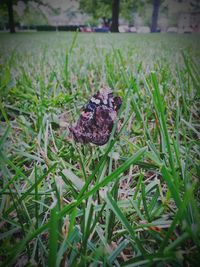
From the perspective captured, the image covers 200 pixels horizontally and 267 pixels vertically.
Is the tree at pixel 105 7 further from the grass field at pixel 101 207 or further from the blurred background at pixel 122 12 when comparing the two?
the grass field at pixel 101 207

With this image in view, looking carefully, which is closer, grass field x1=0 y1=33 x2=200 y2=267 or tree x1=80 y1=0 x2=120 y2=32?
grass field x1=0 y1=33 x2=200 y2=267

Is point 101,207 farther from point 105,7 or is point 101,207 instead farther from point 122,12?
point 122,12

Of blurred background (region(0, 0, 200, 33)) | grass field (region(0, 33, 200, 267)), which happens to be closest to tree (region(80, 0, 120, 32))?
blurred background (region(0, 0, 200, 33))

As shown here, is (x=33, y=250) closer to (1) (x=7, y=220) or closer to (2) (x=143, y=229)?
(1) (x=7, y=220)

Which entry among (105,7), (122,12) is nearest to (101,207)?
(105,7)

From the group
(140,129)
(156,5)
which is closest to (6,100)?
(140,129)

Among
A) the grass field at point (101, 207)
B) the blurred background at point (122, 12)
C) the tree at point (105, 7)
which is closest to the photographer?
the grass field at point (101, 207)

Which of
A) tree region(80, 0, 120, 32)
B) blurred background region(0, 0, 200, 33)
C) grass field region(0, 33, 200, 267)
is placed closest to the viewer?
grass field region(0, 33, 200, 267)

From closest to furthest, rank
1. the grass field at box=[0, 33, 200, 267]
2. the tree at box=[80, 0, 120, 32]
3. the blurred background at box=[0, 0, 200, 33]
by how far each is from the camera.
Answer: the grass field at box=[0, 33, 200, 267] → the blurred background at box=[0, 0, 200, 33] → the tree at box=[80, 0, 120, 32]

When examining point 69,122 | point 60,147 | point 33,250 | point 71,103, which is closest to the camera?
point 33,250

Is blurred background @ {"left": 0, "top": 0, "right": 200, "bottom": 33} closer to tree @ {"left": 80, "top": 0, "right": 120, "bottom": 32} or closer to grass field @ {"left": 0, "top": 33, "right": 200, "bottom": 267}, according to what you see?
tree @ {"left": 80, "top": 0, "right": 120, "bottom": 32}

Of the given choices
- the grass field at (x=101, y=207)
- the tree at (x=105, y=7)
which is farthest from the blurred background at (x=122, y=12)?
the grass field at (x=101, y=207)
